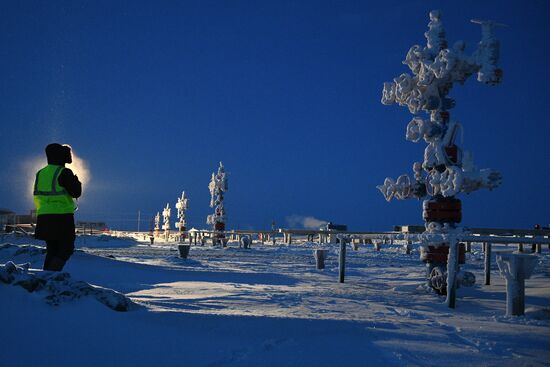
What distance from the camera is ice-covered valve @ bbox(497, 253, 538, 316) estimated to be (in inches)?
234

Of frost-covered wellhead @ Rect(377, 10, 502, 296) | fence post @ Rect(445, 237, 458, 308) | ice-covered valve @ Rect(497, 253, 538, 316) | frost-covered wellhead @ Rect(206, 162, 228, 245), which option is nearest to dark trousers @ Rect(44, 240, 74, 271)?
fence post @ Rect(445, 237, 458, 308)

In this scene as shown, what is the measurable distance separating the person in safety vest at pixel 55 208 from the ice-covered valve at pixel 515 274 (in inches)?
210

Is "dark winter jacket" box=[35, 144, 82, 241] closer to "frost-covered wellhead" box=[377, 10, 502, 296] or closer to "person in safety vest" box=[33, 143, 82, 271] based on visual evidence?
"person in safety vest" box=[33, 143, 82, 271]

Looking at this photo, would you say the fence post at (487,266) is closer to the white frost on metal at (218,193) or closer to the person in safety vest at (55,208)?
the person in safety vest at (55,208)

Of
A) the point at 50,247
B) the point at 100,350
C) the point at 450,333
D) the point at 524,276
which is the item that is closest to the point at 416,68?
the point at 524,276

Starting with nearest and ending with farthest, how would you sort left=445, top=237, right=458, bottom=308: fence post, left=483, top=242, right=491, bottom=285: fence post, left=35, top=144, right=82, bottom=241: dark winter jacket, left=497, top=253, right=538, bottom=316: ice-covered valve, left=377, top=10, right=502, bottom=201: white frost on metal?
1. left=35, top=144, right=82, bottom=241: dark winter jacket
2. left=497, top=253, right=538, bottom=316: ice-covered valve
3. left=445, top=237, right=458, bottom=308: fence post
4. left=377, top=10, right=502, bottom=201: white frost on metal
5. left=483, top=242, right=491, bottom=285: fence post

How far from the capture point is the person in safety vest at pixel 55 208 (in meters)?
5.39

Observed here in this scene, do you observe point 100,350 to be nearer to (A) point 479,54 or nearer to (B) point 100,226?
(A) point 479,54

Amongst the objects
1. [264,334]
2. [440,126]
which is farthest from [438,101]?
[264,334]

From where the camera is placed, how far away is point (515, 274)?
6.00 meters

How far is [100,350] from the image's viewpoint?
356 cm

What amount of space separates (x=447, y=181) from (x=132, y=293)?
19.0 ft

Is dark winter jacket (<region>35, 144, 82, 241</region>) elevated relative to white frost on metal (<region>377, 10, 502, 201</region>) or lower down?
lower down

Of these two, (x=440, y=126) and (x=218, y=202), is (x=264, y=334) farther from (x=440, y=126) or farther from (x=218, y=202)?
(x=218, y=202)
